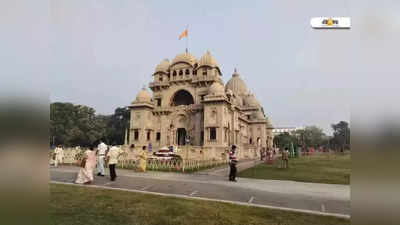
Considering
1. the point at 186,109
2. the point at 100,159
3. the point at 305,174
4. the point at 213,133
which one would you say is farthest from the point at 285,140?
the point at 100,159

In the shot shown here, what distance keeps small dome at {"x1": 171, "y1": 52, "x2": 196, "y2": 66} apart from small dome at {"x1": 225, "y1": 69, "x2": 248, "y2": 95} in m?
19.1

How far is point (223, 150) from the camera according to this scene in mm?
33750

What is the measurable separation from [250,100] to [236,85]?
18.2 feet

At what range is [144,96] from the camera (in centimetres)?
4262

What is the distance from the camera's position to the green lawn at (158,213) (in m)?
5.61

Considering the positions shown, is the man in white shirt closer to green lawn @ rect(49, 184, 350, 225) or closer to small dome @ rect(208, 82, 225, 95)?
green lawn @ rect(49, 184, 350, 225)

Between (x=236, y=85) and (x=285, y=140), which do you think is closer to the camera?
(x=236, y=85)

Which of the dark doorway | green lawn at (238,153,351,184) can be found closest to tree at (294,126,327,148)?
the dark doorway

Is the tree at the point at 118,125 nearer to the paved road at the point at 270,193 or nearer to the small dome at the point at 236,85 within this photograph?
the small dome at the point at 236,85

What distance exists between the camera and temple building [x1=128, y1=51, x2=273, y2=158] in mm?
35812

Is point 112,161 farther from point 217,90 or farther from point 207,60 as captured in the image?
point 207,60

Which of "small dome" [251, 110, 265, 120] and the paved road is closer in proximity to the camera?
the paved road
